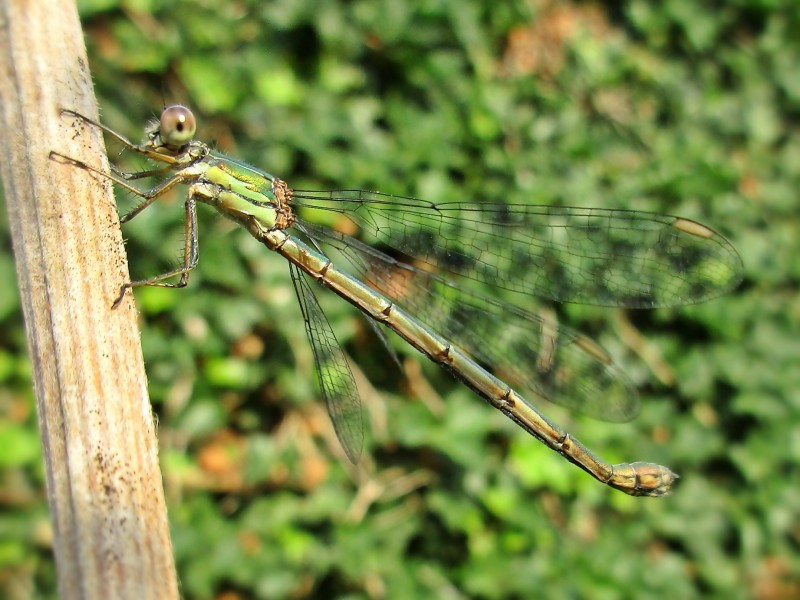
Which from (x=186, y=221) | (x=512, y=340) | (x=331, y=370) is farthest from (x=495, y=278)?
(x=186, y=221)

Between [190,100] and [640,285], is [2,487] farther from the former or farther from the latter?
[640,285]

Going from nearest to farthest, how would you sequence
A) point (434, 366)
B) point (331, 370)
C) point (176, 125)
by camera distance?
point (176, 125), point (331, 370), point (434, 366)

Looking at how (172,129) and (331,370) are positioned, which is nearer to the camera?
(172,129)

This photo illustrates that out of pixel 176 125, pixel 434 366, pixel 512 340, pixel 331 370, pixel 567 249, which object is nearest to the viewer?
pixel 176 125

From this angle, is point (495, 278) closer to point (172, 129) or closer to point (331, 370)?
point (331, 370)

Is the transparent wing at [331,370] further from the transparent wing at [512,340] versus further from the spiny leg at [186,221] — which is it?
the spiny leg at [186,221]

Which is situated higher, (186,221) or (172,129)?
(172,129)

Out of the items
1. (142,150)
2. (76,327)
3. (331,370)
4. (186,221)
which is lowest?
(76,327)
